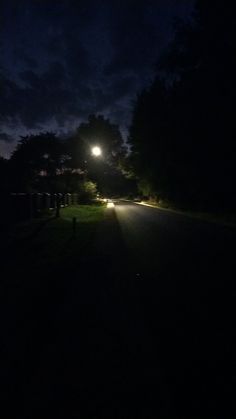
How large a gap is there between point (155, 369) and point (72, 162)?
6233 centimetres

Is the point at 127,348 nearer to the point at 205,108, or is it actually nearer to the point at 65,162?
the point at 205,108

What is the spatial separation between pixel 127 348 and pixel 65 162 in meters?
62.5

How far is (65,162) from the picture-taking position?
65938mm

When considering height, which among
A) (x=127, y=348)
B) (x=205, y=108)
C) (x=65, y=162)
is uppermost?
(x=205, y=108)

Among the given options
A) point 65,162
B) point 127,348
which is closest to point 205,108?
point 127,348

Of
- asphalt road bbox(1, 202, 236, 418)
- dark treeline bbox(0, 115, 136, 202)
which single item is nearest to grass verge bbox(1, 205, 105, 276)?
asphalt road bbox(1, 202, 236, 418)

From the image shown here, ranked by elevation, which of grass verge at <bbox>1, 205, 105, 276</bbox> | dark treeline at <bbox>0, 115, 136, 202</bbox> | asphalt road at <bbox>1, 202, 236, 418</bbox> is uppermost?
dark treeline at <bbox>0, 115, 136, 202</bbox>

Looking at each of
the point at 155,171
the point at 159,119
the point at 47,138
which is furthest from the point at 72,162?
the point at 159,119

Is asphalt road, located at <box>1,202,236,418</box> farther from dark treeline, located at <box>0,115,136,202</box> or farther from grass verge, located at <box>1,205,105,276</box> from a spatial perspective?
dark treeline, located at <box>0,115,136,202</box>

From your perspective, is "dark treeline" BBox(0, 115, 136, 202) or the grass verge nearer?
the grass verge

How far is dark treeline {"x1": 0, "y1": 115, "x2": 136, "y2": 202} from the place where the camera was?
1622 inches

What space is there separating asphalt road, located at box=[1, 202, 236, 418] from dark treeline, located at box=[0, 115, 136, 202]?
2203 cm

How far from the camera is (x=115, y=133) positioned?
95.5 m

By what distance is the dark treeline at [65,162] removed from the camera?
41.2 m
